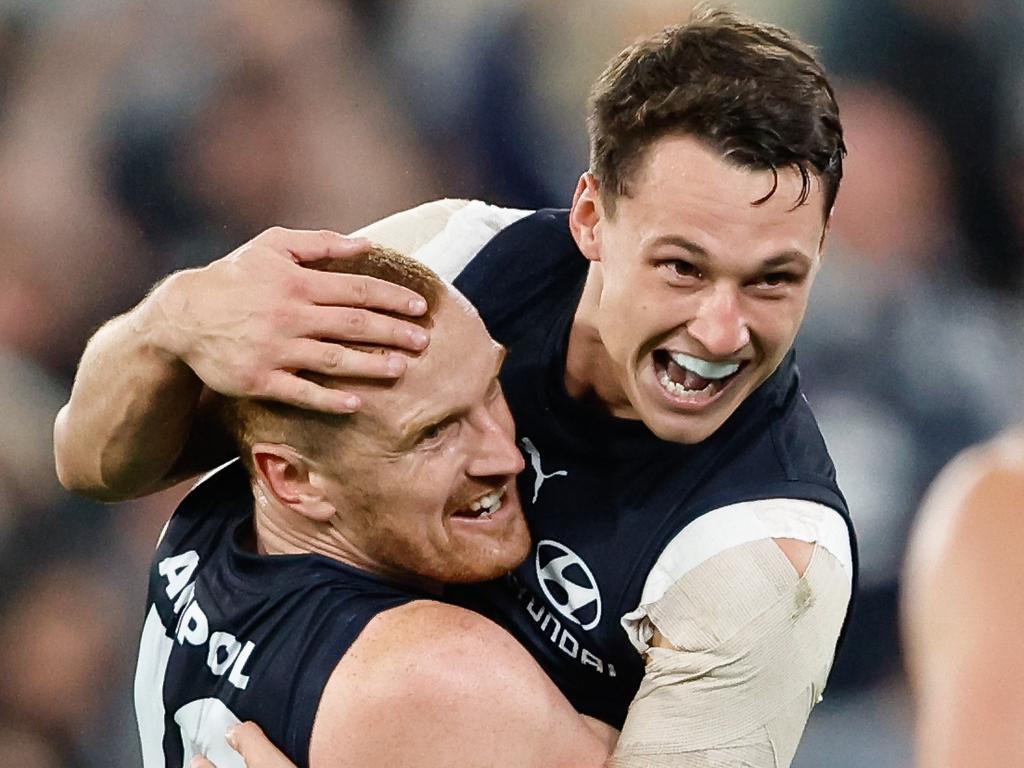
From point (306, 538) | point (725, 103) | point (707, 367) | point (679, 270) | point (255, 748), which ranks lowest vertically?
point (255, 748)

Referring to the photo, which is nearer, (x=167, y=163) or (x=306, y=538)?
(x=306, y=538)

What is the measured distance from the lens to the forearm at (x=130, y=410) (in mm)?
1564

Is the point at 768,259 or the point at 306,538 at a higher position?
the point at 768,259

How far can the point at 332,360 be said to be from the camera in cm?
139

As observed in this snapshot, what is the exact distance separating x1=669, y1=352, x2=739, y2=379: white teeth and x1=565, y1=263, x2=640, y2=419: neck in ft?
0.50

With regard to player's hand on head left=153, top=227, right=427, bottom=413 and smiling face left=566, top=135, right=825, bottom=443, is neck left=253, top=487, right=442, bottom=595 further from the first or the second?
smiling face left=566, top=135, right=825, bottom=443

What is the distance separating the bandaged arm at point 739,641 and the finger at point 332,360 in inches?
16.3

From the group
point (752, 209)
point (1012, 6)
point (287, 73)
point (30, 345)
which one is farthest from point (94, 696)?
point (1012, 6)

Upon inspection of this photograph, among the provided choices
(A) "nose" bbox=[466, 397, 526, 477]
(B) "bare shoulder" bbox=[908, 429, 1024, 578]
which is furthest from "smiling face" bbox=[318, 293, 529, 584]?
(B) "bare shoulder" bbox=[908, 429, 1024, 578]

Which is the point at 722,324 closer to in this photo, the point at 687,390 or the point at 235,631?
the point at 687,390

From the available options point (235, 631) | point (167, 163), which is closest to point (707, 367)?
point (235, 631)

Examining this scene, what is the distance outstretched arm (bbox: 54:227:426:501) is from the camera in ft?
4.59

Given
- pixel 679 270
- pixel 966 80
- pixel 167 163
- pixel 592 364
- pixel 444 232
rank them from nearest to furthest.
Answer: pixel 679 270 → pixel 592 364 → pixel 444 232 → pixel 966 80 → pixel 167 163

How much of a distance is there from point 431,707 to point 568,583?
1.02 ft
